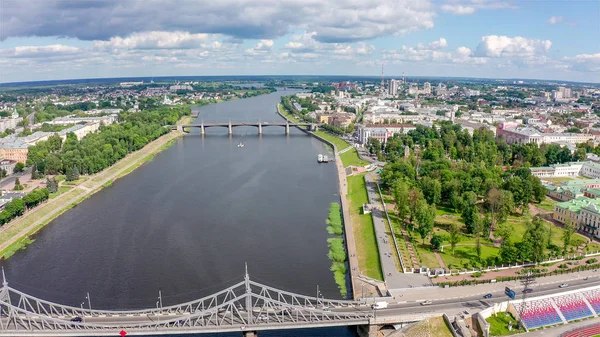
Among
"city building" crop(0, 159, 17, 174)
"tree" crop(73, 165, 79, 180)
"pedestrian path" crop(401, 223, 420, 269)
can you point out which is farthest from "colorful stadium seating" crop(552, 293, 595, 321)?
"city building" crop(0, 159, 17, 174)

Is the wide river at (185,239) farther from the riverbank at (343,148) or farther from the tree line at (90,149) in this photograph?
the tree line at (90,149)

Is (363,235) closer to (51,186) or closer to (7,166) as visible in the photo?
(51,186)

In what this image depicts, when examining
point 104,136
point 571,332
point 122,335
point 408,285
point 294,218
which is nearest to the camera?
point 122,335

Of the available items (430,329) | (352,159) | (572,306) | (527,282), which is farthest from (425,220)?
(352,159)

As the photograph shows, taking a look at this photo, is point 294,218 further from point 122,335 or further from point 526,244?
point 122,335

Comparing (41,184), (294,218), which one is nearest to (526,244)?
(294,218)
